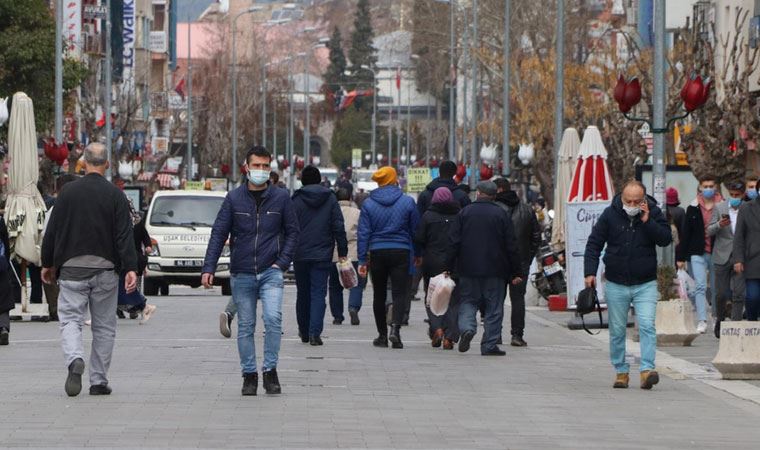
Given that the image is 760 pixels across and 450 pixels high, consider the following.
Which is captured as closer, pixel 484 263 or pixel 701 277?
pixel 484 263

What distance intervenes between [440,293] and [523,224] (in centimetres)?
218

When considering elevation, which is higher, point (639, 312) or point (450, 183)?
point (450, 183)

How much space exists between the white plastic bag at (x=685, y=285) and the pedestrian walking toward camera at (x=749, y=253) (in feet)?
11.2

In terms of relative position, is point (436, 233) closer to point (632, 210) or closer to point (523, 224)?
point (523, 224)

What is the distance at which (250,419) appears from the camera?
12.9 m

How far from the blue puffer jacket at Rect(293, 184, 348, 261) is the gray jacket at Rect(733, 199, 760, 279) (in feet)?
13.0

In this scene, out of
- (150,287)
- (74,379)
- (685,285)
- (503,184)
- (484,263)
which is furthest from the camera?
(150,287)

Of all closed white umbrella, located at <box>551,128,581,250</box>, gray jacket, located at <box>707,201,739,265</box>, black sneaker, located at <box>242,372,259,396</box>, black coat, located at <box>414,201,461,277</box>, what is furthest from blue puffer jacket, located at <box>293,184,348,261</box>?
closed white umbrella, located at <box>551,128,581,250</box>

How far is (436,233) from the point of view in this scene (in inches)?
802

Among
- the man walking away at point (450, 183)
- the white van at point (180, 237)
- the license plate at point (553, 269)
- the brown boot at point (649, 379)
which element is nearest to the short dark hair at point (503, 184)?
the man walking away at point (450, 183)

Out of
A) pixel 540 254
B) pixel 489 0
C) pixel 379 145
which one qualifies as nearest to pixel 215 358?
pixel 540 254

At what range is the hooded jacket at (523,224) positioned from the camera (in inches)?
833

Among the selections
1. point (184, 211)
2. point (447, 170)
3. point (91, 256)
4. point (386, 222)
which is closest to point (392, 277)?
point (386, 222)

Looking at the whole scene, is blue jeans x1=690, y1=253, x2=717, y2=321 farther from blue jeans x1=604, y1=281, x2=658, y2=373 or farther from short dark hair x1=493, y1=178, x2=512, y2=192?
blue jeans x1=604, y1=281, x2=658, y2=373
